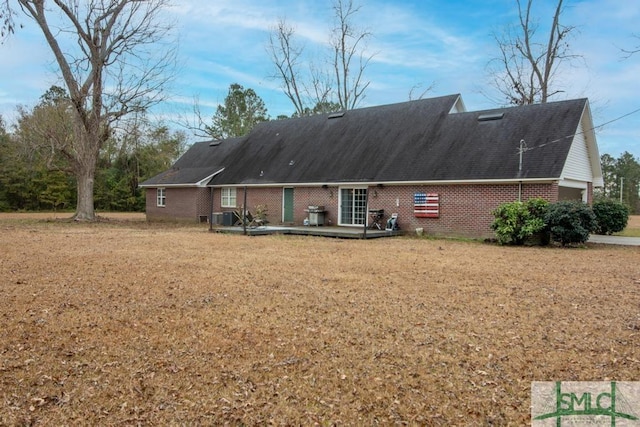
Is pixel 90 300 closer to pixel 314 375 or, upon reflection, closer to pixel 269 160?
pixel 314 375

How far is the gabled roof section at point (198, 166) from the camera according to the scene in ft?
80.8

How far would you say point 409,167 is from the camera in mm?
17625

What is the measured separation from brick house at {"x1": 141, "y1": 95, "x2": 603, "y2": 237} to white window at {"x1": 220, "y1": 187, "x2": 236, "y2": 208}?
0.21ft

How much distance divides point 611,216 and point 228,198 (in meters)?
18.3

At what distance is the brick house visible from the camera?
15.5m

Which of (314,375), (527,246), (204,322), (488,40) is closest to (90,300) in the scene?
(204,322)

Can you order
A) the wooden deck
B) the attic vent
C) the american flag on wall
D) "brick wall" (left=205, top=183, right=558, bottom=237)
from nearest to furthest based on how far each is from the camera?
1. "brick wall" (left=205, top=183, right=558, bottom=237)
2. the wooden deck
3. the american flag on wall
4. the attic vent

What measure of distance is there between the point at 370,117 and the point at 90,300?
1816 cm

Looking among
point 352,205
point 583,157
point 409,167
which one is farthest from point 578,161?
point 352,205

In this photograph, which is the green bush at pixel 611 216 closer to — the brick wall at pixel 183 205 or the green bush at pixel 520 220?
the green bush at pixel 520 220

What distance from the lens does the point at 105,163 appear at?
132ft

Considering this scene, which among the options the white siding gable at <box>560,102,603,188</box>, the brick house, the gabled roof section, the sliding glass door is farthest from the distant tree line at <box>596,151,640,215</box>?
the gabled roof section

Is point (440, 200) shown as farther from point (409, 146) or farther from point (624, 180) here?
point (624, 180)

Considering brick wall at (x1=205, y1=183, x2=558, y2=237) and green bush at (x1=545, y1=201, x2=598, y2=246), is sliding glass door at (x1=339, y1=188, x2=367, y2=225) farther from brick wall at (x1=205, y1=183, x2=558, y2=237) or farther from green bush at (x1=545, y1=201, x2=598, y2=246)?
green bush at (x1=545, y1=201, x2=598, y2=246)
